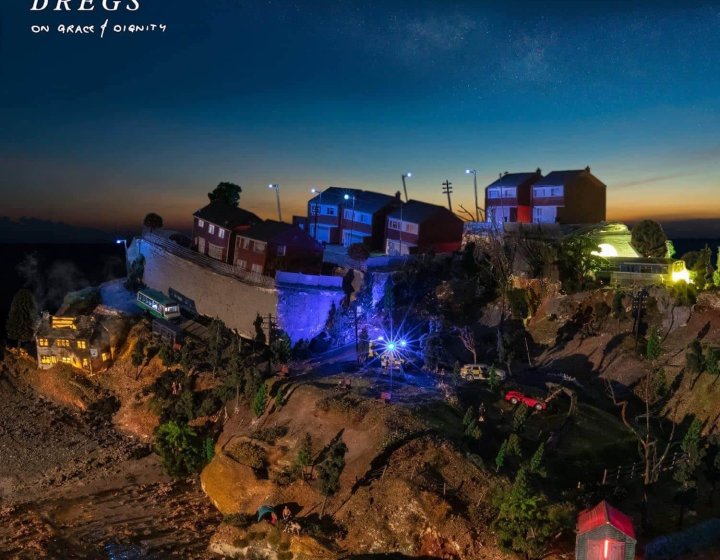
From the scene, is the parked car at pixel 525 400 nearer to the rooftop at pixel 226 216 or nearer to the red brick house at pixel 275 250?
the red brick house at pixel 275 250

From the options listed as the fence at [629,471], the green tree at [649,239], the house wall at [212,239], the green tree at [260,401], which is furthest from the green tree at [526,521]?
the house wall at [212,239]

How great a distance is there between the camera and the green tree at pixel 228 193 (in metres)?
69.2

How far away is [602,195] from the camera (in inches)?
2571

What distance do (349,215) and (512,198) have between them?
18159mm

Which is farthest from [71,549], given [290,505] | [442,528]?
[442,528]

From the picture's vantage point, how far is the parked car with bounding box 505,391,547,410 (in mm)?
35312

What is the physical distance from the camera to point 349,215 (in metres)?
67.2

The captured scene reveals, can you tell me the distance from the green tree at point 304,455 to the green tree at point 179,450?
294 inches

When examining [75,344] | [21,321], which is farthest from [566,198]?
[21,321]

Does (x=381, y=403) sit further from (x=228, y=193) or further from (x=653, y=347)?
(x=228, y=193)

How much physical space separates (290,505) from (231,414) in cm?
1134

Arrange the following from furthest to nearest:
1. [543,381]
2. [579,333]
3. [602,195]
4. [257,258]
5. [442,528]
A: [602,195] < [257,258] < [579,333] < [543,381] < [442,528]

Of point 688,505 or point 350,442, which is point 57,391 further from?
point 688,505

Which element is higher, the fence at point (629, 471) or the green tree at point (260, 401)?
the green tree at point (260, 401)
